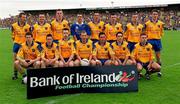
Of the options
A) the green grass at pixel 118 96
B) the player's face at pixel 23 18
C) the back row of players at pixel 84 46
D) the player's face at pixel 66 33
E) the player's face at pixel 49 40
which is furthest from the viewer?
the player's face at pixel 23 18

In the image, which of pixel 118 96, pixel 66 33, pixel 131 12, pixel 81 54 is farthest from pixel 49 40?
pixel 131 12

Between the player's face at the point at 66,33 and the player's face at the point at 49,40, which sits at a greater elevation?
the player's face at the point at 66,33

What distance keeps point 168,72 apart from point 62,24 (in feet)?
10.6

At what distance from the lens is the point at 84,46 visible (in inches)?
375

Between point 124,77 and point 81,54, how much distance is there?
1.70 m

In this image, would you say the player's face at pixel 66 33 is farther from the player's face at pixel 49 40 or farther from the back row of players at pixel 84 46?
the player's face at pixel 49 40

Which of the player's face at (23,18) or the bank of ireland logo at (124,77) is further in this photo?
the player's face at (23,18)

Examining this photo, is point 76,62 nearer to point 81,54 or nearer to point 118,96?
point 81,54

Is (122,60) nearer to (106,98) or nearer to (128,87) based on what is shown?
(128,87)

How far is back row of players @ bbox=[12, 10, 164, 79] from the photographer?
9180mm

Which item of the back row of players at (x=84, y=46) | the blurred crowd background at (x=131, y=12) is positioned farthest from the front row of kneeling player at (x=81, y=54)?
the blurred crowd background at (x=131, y=12)

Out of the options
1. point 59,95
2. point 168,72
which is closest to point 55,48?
point 59,95

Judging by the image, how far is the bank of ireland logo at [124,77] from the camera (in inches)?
321

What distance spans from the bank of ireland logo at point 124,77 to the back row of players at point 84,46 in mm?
1018
